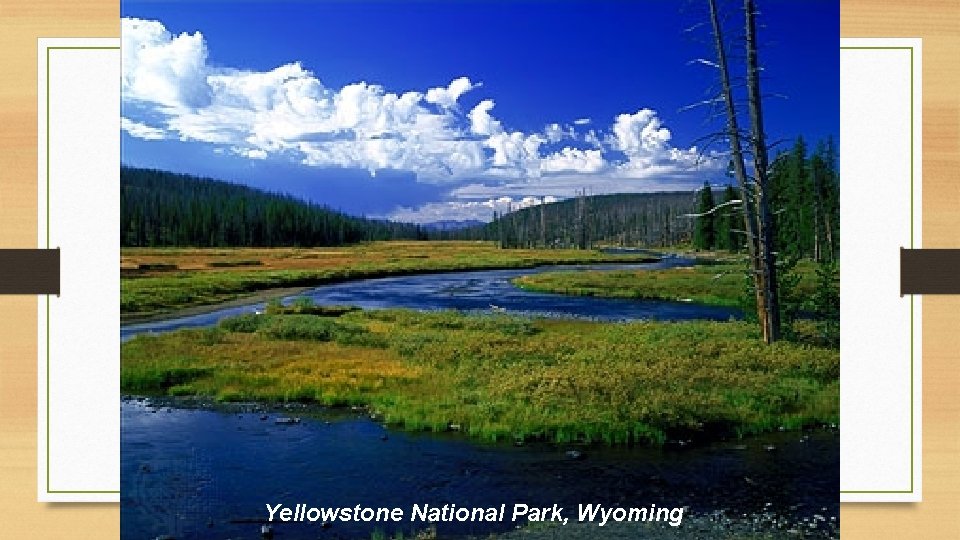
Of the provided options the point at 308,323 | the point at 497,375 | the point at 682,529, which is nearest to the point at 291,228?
the point at 308,323

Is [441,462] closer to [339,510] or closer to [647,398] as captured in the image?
[339,510]

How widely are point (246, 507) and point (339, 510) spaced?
27.8 inches

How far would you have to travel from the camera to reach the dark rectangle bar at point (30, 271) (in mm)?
3662

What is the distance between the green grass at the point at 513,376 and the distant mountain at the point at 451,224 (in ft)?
4.44

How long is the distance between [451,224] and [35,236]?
2.86m

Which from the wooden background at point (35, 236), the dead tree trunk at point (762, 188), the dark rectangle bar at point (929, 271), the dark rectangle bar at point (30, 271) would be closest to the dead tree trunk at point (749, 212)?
the dead tree trunk at point (762, 188)

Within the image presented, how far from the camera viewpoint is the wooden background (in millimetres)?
3781

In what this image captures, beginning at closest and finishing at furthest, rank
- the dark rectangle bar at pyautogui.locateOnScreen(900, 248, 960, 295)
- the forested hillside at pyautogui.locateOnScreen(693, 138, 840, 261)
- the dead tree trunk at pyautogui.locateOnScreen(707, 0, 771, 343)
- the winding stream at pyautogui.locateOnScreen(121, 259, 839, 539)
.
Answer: the dark rectangle bar at pyautogui.locateOnScreen(900, 248, 960, 295) < the winding stream at pyautogui.locateOnScreen(121, 259, 839, 539) < the forested hillside at pyautogui.locateOnScreen(693, 138, 840, 261) < the dead tree trunk at pyautogui.locateOnScreen(707, 0, 771, 343)

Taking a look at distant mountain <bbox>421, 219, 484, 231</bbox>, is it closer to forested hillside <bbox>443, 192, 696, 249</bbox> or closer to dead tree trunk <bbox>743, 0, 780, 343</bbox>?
forested hillside <bbox>443, 192, 696, 249</bbox>

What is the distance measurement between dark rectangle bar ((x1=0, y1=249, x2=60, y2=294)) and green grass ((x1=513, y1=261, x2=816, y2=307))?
5.71 meters

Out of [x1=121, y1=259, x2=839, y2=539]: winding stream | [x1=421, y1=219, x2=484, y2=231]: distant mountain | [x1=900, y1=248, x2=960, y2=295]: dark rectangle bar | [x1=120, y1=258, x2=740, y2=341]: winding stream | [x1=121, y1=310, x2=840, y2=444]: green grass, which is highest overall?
[x1=421, y1=219, x2=484, y2=231]: distant mountain

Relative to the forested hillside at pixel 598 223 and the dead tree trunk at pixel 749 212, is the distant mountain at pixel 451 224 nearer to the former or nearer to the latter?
the forested hillside at pixel 598 223

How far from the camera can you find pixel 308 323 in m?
7.08

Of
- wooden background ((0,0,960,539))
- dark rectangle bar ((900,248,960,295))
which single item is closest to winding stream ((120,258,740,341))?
wooden background ((0,0,960,539))
